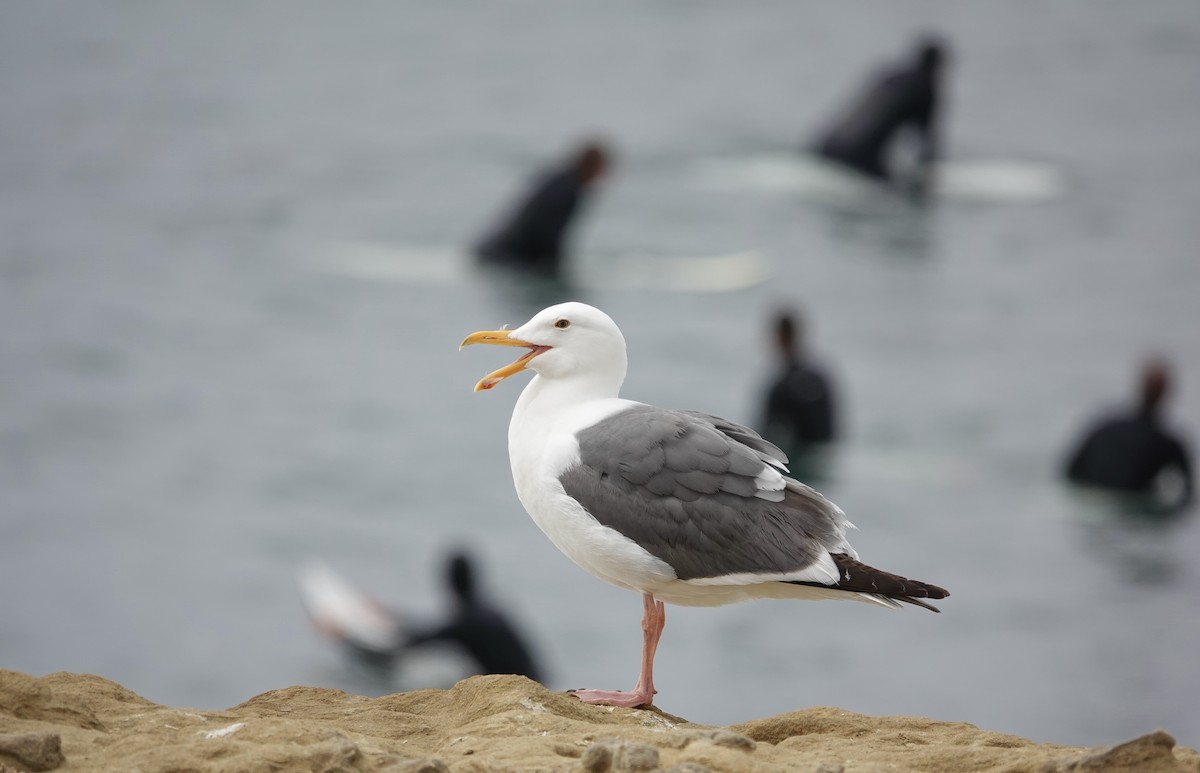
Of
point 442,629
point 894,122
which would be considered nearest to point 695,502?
point 442,629

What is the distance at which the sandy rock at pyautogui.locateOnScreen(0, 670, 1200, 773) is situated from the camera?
6.16m

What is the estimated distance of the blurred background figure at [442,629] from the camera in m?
20.8

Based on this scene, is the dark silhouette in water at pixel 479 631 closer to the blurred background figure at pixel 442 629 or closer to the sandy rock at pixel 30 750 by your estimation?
the blurred background figure at pixel 442 629

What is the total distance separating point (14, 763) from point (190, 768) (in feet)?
1.84

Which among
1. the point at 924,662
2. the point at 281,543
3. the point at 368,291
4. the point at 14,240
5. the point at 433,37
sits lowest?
the point at 924,662

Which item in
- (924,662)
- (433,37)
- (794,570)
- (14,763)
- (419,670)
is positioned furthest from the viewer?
(433,37)

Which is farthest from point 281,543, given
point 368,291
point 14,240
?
point 14,240

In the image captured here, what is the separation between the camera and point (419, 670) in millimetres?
25688

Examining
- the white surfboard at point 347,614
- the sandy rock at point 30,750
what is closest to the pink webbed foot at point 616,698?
the sandy rock at point 30,750

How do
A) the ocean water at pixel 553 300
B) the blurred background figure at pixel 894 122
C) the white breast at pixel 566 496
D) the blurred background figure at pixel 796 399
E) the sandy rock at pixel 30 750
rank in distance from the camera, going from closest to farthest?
the sandy rock at pixel 30 750, the white breast at pixel 566 496, the ocean water at pixel 553 300, the blurred background figure at pixel 796 399, the blurred background figure at pixel 894 122

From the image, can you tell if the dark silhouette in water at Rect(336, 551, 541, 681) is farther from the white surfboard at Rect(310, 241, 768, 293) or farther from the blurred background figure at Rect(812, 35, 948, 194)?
the blurred background figure at Rect(812, 35, 948, 194)

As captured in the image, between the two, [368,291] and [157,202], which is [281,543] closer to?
[368,291]

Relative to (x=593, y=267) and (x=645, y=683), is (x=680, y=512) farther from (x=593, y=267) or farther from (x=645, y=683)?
(x=593, y=267)

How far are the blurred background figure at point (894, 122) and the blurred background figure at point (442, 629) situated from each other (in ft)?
65.8
